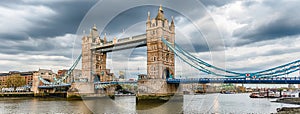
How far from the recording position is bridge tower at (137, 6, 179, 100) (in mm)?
33156

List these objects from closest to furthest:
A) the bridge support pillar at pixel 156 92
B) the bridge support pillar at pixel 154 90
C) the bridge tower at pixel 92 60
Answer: the bridge support pillar at pixel 156 92, the bridge support pillar at pixel 154 90, the bridge tower at pixel 92 60

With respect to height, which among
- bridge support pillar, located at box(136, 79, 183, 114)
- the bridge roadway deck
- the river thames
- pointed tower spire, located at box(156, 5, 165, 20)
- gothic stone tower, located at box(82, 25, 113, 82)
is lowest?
the river thames

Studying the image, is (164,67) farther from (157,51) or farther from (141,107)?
(141,107)

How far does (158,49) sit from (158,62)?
1705 millimetres

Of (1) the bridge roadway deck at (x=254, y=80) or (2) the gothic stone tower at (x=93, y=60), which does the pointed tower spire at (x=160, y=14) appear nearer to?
(1) the bridge roadway deck at (x=254, y=80)

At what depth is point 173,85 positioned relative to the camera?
3553cm

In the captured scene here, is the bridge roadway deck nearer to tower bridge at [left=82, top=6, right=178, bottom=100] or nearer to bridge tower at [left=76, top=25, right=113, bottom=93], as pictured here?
tower bridge at [left=82, top=6, right=178, bottom=100]

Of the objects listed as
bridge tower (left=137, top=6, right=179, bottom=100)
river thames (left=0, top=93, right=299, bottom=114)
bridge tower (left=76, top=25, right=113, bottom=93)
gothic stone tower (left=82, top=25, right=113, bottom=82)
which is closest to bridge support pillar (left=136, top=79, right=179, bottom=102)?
bridge tower (left=137, top=6, right=179, bottom=100)

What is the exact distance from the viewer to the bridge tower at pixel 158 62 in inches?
1305

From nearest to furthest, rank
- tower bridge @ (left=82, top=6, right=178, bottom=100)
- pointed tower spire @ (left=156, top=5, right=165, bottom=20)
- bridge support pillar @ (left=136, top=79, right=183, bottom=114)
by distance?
bridge support pillar @ (left=136, top=79, right=183, bottom=114) → tower bridge @ (left=82, top=6, right=178, bottom=100) → pointed tower spire @ (left=156, top=5, right=165, bottom=20)

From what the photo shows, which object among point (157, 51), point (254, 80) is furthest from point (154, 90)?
point (254, 80)

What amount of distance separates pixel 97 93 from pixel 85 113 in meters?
25.8

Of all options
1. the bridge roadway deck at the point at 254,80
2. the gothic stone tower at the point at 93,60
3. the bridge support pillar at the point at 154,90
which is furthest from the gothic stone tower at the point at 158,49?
the gothic stone tower at the point at 93,60

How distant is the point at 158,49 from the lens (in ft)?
115
